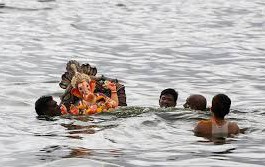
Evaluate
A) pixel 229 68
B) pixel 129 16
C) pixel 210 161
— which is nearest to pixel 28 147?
pixel 210 161

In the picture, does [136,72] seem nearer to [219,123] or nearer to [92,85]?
[92,85]

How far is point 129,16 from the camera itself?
51125mm

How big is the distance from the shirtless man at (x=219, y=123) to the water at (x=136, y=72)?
0.92 feet

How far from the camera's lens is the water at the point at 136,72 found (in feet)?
49.7

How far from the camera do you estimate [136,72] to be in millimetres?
30750

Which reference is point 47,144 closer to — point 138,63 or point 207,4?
point 138,63

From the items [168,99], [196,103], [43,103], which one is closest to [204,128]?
[196,103]

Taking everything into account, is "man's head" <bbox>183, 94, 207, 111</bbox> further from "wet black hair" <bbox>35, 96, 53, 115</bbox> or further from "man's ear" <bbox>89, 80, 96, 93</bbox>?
"wet black hair" <bbox>35, 96, 53, 115</bbox>

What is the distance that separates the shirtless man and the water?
28 centimetres

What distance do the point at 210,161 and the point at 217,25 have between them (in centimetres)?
3373

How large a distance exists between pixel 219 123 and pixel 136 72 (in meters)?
14.8

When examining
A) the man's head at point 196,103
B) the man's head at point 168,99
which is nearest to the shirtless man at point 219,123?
the man's head at point 196,103

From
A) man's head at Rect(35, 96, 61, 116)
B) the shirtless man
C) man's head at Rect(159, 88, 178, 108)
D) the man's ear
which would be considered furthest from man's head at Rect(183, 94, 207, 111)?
man's head at Rect(35, 96, 61, 116)

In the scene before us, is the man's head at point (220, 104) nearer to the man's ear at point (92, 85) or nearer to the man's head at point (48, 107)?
the man's ear at point (92, 85)
